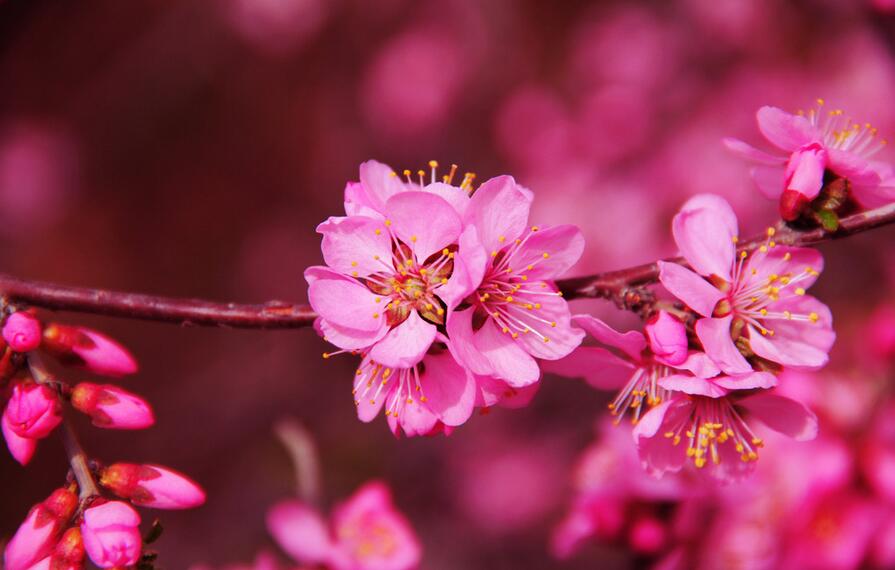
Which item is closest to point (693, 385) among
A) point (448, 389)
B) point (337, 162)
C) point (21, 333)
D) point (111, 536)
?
point (448, 389)

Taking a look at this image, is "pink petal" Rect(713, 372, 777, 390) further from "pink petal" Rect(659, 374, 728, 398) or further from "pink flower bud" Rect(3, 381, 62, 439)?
"pink flower bud" Rect(3, 381, 62, 439)

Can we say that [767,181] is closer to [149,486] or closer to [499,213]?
[499,213]

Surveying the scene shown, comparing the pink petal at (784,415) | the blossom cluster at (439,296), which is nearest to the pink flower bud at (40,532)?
the blossom cluster at (439,296)

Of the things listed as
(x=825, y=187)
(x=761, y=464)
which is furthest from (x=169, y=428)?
(x=825, y=187)

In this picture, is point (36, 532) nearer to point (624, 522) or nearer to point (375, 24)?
point (624, 522)

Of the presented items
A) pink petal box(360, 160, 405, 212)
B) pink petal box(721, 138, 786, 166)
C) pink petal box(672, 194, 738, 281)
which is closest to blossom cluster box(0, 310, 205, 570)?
pink petal box(360, 160, 405, 212)

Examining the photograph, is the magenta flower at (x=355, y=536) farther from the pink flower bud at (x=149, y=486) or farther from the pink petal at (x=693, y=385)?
the pink petal at (x=693, y=385)
